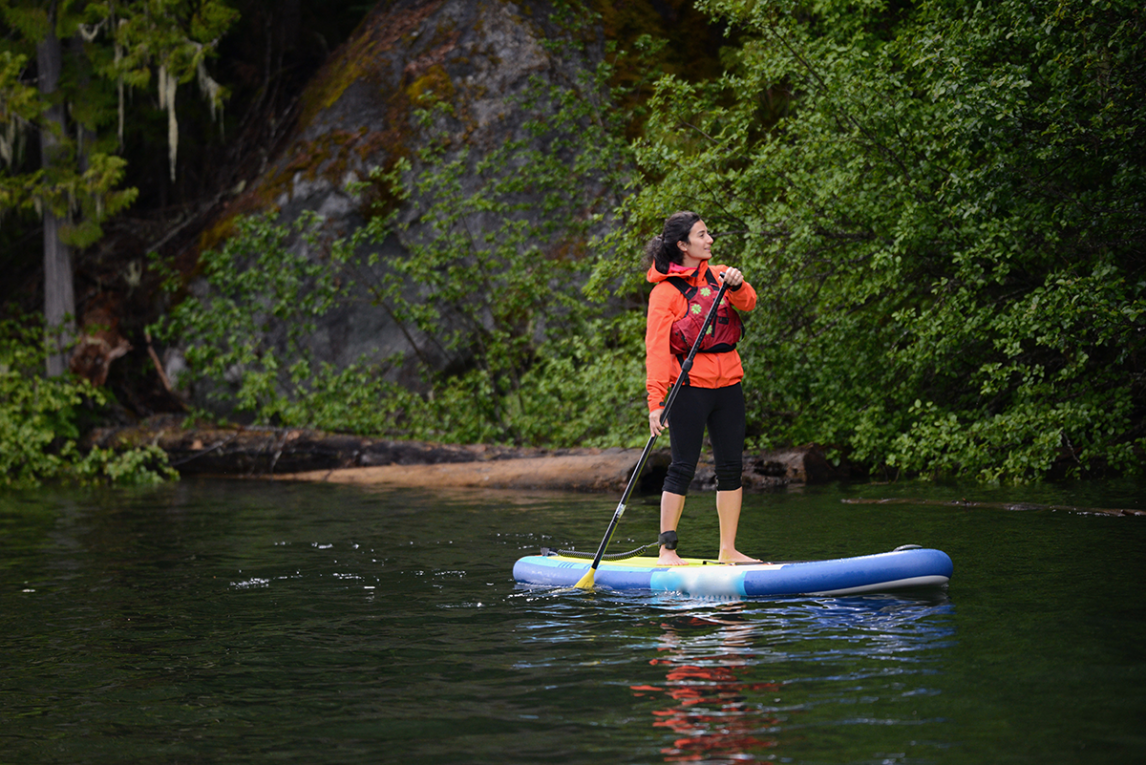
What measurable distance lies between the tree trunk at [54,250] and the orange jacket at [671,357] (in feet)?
45.3

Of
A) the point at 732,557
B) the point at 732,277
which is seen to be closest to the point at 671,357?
the point at 732,277

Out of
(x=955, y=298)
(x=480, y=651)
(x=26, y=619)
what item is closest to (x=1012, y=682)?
(x=480, y=651)

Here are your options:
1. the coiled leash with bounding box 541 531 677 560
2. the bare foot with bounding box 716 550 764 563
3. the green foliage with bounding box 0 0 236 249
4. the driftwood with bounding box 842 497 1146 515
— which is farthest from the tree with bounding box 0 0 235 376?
the bare foot with bounding box 716 550 764 563

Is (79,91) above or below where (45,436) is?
above

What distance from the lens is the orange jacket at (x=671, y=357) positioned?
622 cm

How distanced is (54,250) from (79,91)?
2581 millimetres

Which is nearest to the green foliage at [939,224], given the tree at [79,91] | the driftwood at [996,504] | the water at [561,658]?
the driftwood at [996,504]

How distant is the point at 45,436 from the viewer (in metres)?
15.6

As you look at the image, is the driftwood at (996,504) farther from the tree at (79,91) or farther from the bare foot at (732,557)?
the tree at (79,91)

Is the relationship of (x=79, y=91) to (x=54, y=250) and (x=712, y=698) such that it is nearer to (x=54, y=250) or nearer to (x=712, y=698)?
(x=54, y=250)

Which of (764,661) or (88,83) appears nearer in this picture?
(764,661)

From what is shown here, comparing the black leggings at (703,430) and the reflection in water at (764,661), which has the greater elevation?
the black leggings at (703,430)

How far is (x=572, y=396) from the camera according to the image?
14234 mm

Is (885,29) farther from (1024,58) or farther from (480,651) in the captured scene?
(480,651)
